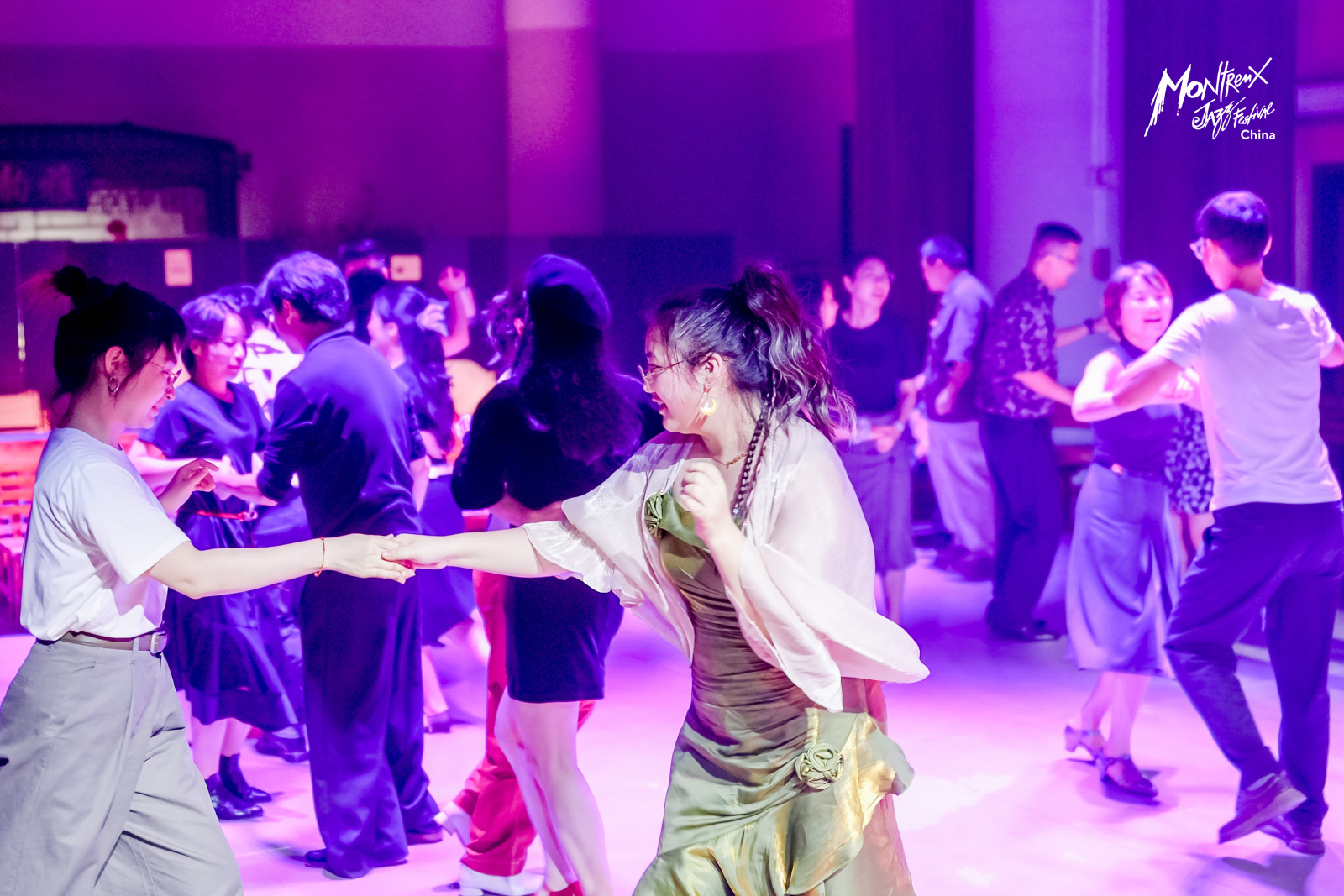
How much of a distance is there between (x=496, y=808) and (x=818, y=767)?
1378 mm

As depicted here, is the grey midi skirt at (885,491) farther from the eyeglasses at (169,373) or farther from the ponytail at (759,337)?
the eyeglasses at (169,373)

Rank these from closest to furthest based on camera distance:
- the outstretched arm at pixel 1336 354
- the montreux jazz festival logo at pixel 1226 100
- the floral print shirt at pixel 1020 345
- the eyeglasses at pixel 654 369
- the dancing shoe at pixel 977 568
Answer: the eyeglasses at pixel 654 369 → the outstretched arm at pixel 1336 354 → the montreux jazz festival logo at pixel 1226 100 → the floral print shirt at pixel 1020 345 → the dancing shoe at pixel 977 568

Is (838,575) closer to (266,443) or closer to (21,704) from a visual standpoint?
(21,704)

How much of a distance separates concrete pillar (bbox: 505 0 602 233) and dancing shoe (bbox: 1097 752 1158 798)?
4.72 m

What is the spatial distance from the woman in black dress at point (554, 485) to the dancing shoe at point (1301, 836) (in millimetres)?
1746

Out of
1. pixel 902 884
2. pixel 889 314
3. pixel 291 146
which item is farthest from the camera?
pixel 291 146

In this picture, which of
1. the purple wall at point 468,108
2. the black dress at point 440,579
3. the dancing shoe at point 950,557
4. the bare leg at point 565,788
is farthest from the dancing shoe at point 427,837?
the purple wall at point 468,108

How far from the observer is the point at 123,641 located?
6.77ft

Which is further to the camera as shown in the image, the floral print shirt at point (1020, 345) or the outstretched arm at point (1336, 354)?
the floral print shirt at point (1020, 345)

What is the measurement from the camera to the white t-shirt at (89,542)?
1967 millimetres

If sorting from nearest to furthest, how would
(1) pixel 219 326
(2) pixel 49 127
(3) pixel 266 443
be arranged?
(3) pixel 266 443 → (1) pixel 219 326 → (2) pixel 49 127

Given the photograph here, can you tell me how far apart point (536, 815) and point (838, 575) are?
1.24 meters

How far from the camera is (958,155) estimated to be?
23.7 feet

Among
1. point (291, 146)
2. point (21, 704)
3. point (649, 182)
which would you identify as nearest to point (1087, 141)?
point (649, 182)
